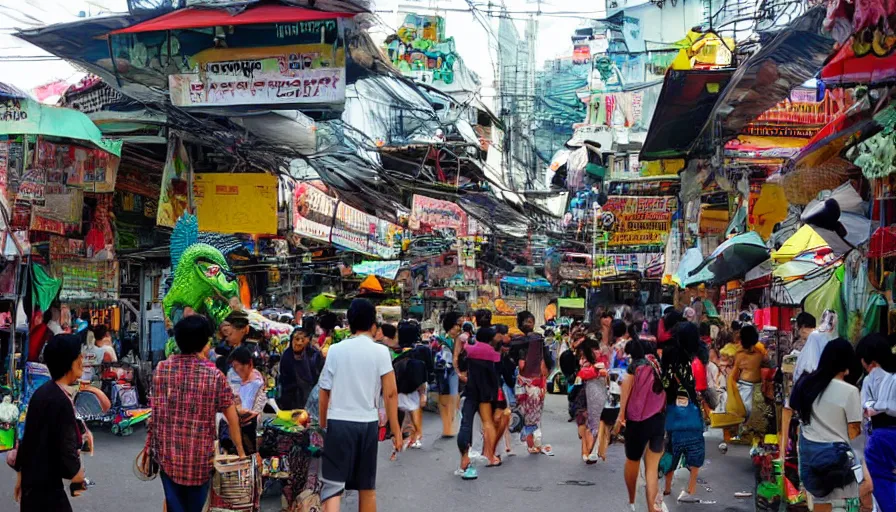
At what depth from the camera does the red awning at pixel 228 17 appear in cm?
1120

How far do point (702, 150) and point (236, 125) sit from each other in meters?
8.47

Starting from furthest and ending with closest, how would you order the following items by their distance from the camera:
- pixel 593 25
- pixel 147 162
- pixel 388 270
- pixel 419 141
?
pixel 593 25 → pixel 419 141 → pixel 388 270 → pixel 147 162

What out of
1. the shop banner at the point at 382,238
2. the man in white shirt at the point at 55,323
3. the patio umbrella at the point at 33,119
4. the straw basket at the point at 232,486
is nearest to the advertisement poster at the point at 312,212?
the shop banner at the point at 382,238

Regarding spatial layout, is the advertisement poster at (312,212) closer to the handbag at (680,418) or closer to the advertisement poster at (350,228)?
the advertisement poster at (350,228)

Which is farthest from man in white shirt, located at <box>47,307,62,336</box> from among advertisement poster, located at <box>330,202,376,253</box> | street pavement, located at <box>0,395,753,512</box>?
advertisement poster, located at <box>330,202,376,253</box>

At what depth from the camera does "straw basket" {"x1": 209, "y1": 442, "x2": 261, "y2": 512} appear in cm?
636

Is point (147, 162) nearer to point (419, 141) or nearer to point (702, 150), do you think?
point (702, 150)

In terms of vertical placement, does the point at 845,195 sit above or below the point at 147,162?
below

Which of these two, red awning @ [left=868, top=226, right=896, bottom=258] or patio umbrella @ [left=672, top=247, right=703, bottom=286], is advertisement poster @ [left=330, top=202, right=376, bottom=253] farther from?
red awning @ [left=868, top=226, right=896, bottom=258]

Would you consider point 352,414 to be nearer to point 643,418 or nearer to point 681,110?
point 643,418

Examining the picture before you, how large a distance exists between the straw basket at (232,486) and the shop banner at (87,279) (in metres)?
10.5

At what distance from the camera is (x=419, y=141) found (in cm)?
3331

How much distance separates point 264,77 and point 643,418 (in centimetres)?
628

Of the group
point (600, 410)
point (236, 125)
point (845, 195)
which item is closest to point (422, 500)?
point (600, 410)
